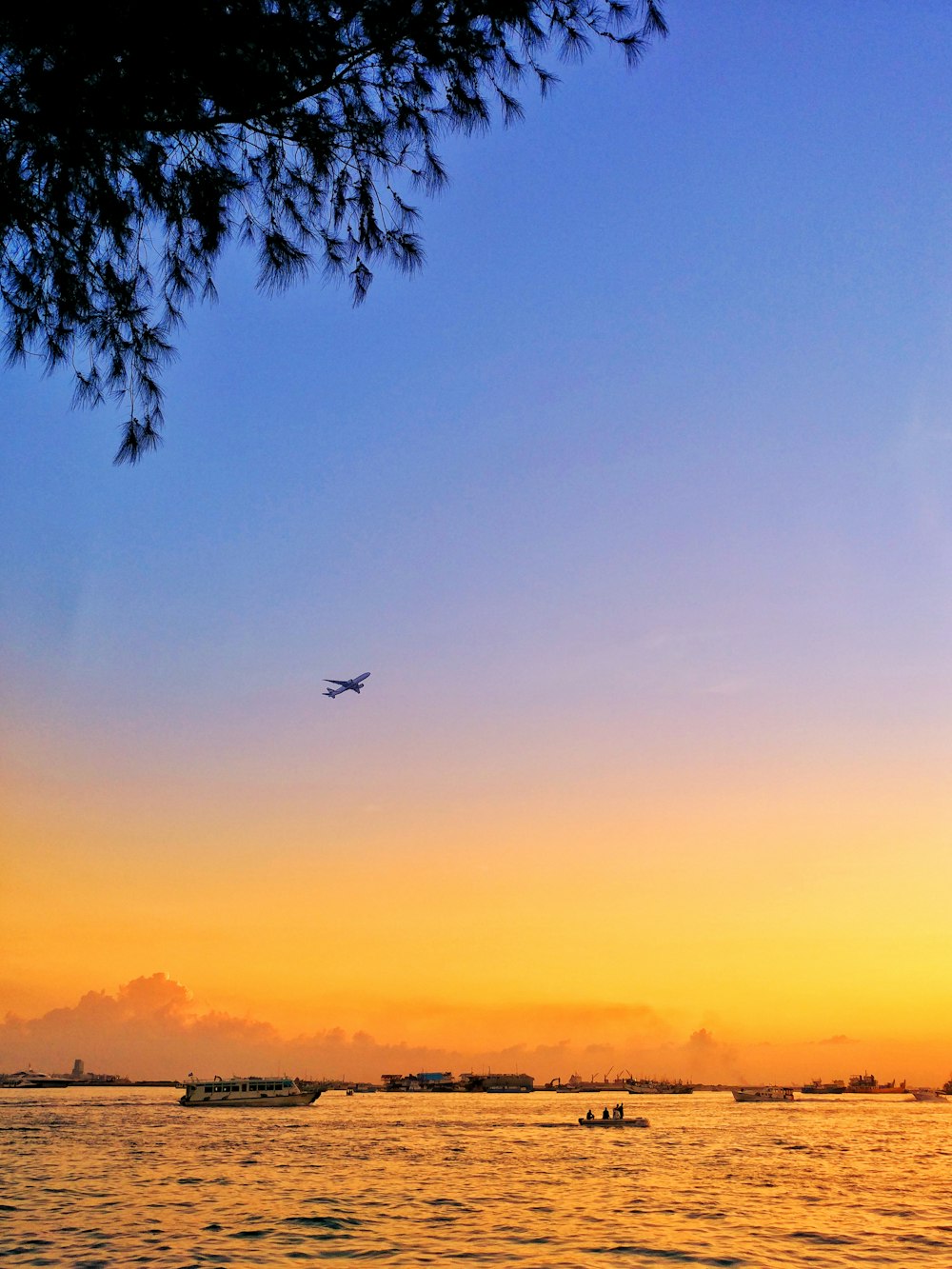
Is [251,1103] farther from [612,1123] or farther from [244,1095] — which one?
[612,1123]

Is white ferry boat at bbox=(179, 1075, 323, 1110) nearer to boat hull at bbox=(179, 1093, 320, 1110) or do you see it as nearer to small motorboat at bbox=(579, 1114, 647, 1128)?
boat hull at bbox=(179, 1093, 320, 1110)

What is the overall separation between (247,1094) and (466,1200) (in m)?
91.9

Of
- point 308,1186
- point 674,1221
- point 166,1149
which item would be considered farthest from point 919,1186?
point 166,1149

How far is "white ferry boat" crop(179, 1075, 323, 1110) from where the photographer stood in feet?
→ 381

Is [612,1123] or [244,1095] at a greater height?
[612,1123]

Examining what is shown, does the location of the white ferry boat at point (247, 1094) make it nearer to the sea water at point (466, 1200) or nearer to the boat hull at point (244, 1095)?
the boat hull at point (244, 1095)

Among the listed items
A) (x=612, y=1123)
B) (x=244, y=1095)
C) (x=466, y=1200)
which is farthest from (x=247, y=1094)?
(x=466, y=1200)

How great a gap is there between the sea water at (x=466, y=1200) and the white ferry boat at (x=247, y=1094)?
44.9m

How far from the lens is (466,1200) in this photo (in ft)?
115

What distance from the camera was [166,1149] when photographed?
58125 mm

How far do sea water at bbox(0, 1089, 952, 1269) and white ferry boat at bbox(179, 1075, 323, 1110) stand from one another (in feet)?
147

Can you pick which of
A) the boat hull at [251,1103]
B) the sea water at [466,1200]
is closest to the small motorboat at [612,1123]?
the sea water at [466,1200]

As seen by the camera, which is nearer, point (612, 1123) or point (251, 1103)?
point (612, 1123)

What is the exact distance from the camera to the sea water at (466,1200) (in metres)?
25.1
